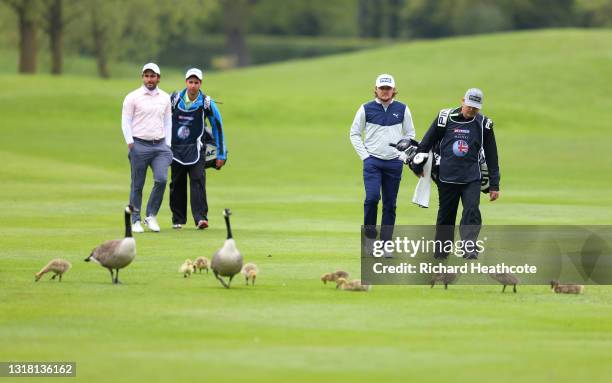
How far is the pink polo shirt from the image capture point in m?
20.2

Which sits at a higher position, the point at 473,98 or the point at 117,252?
the point at 473,98

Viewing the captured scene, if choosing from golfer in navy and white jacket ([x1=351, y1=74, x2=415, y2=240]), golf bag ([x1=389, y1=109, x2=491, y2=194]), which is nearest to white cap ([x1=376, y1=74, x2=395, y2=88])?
golfer in navy and white jacket ([x1=351, y1=74, x2=415, y2=240])

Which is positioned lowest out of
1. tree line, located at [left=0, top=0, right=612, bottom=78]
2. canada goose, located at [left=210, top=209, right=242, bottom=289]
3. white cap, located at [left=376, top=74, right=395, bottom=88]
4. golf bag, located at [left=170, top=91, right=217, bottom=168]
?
canada goose, located at [left=210, top=209, right=242, bottom=289]

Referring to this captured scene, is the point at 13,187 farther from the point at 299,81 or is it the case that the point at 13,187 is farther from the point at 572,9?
the point at 572,9

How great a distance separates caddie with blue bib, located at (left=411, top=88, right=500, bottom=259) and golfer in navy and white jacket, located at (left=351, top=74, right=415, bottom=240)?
820mm

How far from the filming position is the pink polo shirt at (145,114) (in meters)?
20.2

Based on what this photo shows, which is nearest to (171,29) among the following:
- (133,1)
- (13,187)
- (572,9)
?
(133,1)

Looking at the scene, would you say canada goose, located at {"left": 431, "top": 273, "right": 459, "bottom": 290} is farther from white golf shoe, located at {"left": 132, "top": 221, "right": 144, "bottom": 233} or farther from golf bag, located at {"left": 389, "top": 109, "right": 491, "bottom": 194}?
white golf shoe, located at {"left": 132, "top": 221, "right": 144, "bottom": 233}

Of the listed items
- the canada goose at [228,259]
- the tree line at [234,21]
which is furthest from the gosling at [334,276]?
the tree line at [234,21]

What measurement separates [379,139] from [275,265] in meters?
2.28

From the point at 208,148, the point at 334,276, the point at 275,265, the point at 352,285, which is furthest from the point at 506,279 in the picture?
the point at 208,148

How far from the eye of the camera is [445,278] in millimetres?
14547

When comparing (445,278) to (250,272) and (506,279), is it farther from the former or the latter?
(250,272)

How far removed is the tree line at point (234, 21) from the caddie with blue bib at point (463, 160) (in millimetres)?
51062
